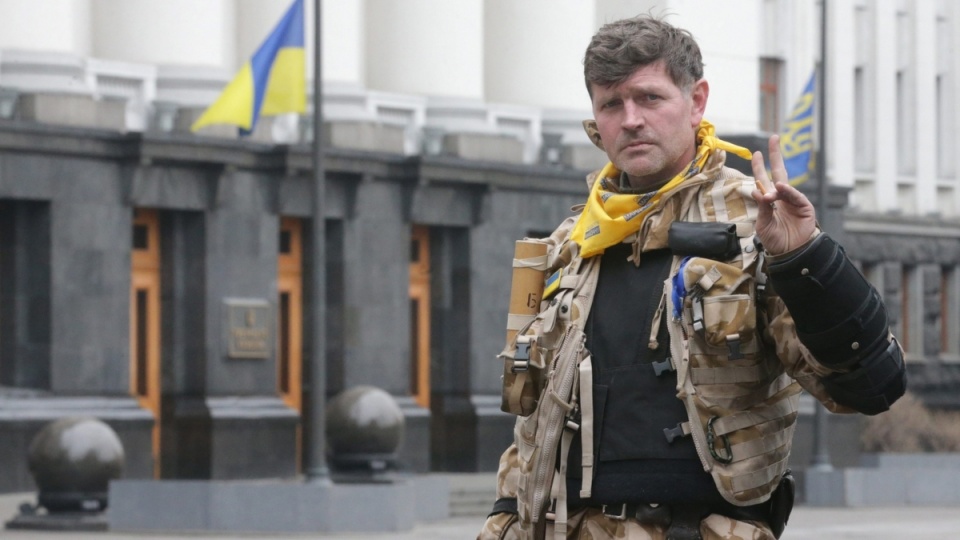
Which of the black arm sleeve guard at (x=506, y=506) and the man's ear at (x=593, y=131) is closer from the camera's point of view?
the man's ear at (x=593, y=131)

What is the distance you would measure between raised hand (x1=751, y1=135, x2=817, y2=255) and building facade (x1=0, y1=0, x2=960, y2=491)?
19794mm

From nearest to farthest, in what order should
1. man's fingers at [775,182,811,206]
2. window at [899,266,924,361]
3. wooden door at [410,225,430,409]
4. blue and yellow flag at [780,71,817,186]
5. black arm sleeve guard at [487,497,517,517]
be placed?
man's fingers at [775,182,811,206]
black arm sleeve guard at [487,497,517,517]
blue and yellow flag at [780,71,817,186]
wooden door at [410,225,430,409]
window at [899,266,924,361]

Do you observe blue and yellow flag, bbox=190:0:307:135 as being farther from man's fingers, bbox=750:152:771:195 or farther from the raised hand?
the raised hand

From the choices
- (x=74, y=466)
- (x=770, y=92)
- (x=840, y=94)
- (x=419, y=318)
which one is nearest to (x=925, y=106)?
(x=840, y=94)

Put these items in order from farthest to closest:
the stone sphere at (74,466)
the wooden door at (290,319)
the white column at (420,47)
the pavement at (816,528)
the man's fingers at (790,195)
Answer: the white column at (420,47), the wooden door at (290,319), the stone sphere at (74,466), the pavement at (816,528), the man's fingers at (790,195)

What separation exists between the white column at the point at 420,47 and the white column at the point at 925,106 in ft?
50.4

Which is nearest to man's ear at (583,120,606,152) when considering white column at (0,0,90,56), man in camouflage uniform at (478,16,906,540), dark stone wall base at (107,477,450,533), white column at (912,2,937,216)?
man in camouflage uniform at (478,16,906,540)

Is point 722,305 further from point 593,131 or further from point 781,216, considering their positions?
point 593,131

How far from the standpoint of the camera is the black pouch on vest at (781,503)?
438cm

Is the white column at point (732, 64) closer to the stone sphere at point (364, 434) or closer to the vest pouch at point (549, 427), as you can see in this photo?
the stone sphere at point (364, 434)

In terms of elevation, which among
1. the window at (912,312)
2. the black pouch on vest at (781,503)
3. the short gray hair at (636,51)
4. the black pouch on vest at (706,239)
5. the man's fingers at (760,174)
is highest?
the short gray hair at (636,51)

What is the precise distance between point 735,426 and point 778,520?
0.31 m

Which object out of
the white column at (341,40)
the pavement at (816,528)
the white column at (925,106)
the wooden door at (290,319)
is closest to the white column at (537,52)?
the white column at (341,40)

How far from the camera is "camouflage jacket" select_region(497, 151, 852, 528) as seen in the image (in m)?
4.19
